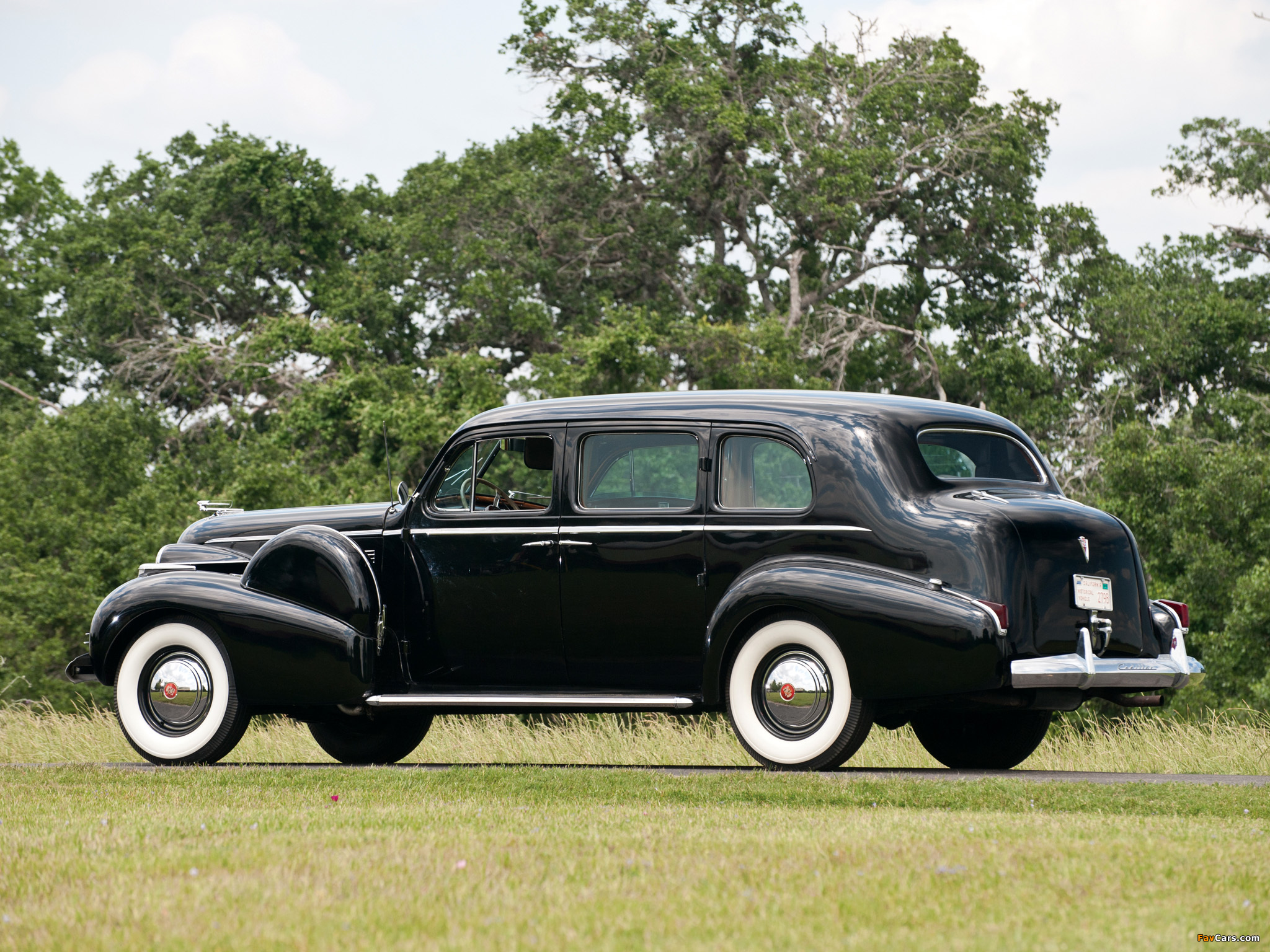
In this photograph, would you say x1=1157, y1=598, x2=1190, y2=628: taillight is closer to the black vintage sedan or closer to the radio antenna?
the black vintage sedan

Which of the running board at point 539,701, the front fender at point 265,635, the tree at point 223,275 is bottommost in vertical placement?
the running board at point 539,701

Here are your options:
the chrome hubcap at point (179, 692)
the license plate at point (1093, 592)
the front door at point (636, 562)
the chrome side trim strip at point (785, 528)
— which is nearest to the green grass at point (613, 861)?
the front door at point (636, 562)

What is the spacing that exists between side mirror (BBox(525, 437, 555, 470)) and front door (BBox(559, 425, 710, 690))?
0.67 feet

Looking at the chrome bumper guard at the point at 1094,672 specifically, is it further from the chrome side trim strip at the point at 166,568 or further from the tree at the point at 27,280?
the tree at the point at 27,280

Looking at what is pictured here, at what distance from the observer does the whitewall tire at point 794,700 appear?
800 cm

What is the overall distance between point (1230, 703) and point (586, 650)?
13889 mm

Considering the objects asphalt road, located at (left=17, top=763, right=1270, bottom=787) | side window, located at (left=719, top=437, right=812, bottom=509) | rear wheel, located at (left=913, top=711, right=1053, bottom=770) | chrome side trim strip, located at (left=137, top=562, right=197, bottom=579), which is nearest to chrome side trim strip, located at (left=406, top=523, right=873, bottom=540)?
side window, located at (left=719, top=437, right=812, bottom=509)

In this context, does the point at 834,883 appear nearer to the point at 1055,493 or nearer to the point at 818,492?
the point at 818,492

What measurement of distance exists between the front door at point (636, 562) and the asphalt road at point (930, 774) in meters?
0.53

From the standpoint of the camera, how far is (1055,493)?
361 inches

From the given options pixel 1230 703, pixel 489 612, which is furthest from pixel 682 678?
pixel 1230 703

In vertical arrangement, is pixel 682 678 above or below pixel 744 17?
below

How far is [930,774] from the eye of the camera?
26.6ft

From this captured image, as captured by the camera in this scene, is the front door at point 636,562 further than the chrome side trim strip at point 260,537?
No
